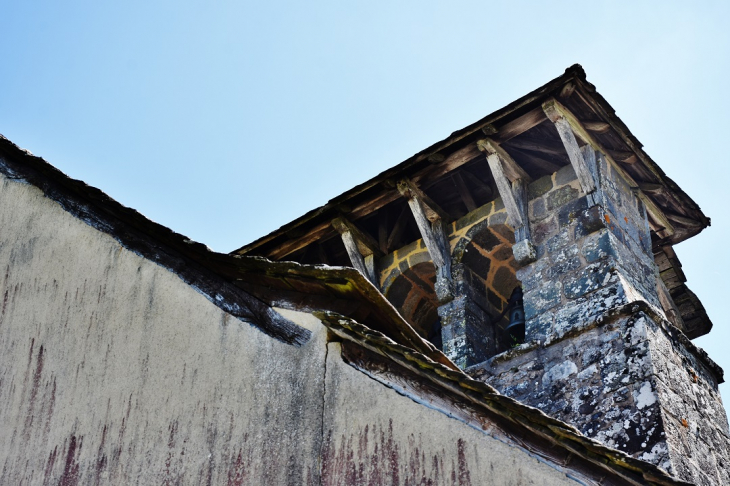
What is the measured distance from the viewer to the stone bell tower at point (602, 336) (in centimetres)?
679

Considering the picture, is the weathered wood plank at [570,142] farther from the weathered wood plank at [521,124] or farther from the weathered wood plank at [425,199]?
the weathered wood plank at [425,199]

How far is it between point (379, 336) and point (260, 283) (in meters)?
0.59

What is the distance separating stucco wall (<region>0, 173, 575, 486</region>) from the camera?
3.71 m

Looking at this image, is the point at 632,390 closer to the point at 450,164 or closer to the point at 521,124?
the point at 521,124

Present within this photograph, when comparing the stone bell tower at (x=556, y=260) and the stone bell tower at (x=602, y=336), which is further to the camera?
the stone bell tower at (x=556, y=260)

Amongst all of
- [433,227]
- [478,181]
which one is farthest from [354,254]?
[478,181]

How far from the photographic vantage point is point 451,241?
29.7 ft

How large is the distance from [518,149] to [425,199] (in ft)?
2.95

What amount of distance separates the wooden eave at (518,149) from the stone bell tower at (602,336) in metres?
0.13

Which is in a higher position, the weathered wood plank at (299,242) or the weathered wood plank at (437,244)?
the weathered wood plank at (299,242)

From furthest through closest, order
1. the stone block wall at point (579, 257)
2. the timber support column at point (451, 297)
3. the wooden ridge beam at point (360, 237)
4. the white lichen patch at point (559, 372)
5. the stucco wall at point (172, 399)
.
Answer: the wooden ridge beam at point (360, 237) → the timber support column at point (451, 297) → the stone block wall at point (579, 257) → the white lichen patch at point (559, 372) → the stucco wall at point (172, 399)

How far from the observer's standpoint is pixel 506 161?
8.70 m

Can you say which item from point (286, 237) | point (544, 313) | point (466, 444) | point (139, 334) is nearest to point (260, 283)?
point (139, 334)

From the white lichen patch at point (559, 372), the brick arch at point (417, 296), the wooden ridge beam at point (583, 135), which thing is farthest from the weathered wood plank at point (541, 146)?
the white lichen patch at point (559, 372)
